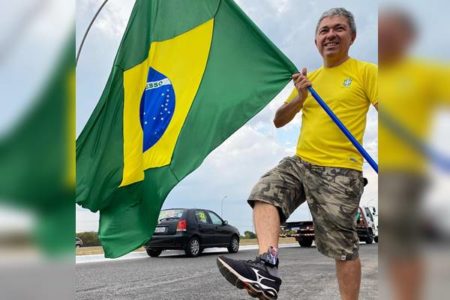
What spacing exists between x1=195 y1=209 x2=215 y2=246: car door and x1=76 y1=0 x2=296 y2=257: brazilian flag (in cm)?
1246

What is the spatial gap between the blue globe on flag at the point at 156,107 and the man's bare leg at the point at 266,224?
96cm

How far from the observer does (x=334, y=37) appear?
3.23 metres

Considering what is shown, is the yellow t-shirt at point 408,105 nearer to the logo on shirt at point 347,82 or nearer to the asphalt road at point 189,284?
the logo on shirt at point 347,82

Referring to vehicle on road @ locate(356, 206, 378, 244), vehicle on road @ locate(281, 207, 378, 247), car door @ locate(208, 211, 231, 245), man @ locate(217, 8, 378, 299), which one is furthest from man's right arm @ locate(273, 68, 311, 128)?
vehicle on road @ locate(281, 207, 378, 247)

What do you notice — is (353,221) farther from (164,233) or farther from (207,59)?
(164,233)

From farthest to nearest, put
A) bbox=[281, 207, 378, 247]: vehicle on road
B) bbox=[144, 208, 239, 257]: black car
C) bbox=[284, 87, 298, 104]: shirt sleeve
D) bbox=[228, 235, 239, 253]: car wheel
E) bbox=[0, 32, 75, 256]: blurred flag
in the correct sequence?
bbox=[281, 207, 378, 247]: vehicle on road → bbox=[228, 235, 239, 253]: car wheel → bbox=[144, 208, 239, 257]: black car → bbox=[284, 87, 298, 104]: shirt sleeve → bbox=[0, 32, 75, 256]: blurred flag

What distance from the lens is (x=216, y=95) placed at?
370 centimetres

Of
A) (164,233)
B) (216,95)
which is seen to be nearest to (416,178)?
(216,95)

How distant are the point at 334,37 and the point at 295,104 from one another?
0.45m

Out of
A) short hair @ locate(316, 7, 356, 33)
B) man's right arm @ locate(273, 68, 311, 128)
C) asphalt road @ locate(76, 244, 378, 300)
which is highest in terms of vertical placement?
short hair @ locate(316, 7, 356, 33)

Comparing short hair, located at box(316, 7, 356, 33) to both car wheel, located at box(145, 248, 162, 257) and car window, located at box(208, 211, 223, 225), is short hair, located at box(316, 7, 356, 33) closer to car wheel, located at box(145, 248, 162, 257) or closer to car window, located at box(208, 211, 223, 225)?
car wheel, located at box(145, 248, 162, 257)

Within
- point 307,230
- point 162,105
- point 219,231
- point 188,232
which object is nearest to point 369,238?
point 307,230

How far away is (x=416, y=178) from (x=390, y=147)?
74mm

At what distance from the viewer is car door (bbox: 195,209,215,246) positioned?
1605cm
